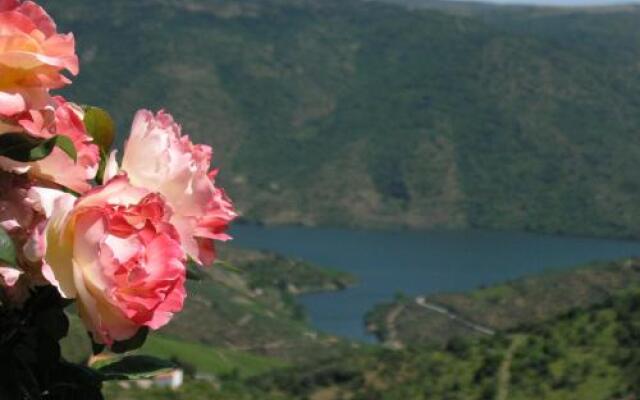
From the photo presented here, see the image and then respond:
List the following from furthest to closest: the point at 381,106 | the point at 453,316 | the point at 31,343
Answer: the point at 381,106 → the point at 453,316 → the point at 31,343

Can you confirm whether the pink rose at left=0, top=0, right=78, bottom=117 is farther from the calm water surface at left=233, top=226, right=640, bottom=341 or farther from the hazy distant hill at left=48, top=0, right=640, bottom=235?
the hazy distant hill at left=48, top=0, right=640, bottom=235

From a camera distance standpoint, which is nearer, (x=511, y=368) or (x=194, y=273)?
(x=194, y=273)

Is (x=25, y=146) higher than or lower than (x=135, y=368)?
higher

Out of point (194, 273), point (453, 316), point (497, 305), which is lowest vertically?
point (453, 316)

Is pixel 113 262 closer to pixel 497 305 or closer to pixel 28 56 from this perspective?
pixel 28 56

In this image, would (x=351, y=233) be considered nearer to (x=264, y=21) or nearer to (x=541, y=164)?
(x=541, y=164)

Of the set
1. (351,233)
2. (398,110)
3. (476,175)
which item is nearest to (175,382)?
(351,233)

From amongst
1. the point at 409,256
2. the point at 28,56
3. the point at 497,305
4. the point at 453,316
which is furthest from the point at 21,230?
the point at 409,256
